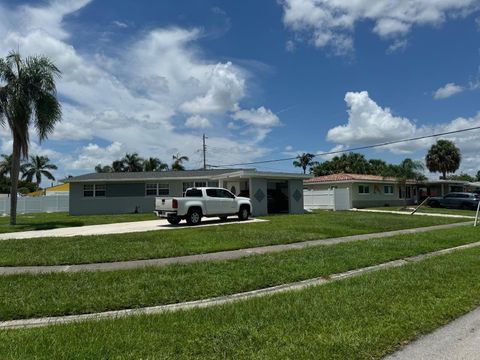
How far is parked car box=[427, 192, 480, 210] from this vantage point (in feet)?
129

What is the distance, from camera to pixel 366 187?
1624 inches

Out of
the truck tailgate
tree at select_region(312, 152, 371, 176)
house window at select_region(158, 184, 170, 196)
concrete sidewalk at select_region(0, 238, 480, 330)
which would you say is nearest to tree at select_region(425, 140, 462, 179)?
tree at select_region(312, 152, 371, 176)

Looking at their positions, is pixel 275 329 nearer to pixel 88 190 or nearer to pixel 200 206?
pixel 200 206

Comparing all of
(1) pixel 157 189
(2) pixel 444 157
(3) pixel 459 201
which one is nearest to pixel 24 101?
(1) pixel 157 189

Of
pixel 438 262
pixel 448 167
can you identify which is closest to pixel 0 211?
pixel 438 262

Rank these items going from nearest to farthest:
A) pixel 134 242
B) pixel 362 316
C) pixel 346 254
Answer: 1. pixel 362 316
2. pixel 346 254
3. pixel 134 242

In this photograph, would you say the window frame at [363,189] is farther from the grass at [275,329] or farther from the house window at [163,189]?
the grass at [275,329]

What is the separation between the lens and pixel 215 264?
9.84 metres

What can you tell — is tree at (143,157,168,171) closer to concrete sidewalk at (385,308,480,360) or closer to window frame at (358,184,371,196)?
window frame at (358,184,371,196)

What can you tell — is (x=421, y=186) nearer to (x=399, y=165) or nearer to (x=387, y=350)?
(x=399, y=165)

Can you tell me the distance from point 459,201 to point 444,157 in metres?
16.4

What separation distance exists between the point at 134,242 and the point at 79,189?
21248 millimetres

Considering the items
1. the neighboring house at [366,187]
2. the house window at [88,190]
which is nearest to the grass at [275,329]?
the house window at [88,190]

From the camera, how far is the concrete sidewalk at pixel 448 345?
468cm
